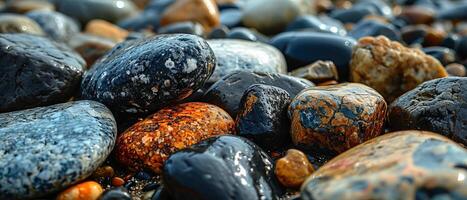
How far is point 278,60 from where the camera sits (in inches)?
194

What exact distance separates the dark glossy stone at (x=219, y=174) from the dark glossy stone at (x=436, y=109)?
3.87ft

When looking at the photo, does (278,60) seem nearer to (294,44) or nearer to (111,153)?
(294,44)

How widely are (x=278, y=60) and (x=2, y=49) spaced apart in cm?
245

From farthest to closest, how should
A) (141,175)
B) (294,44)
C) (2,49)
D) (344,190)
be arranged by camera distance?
(294,44) → (2,49) → (141,175) → (344,190)

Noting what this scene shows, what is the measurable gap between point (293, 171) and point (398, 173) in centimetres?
75

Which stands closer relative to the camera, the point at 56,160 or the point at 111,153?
the point at 56,160

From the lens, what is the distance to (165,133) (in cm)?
333

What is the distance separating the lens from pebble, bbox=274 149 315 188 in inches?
115

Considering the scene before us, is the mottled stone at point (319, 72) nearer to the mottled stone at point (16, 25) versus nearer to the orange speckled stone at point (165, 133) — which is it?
the orange speckled stone at point (165, 133)

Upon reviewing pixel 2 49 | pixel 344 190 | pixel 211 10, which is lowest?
pixel 211 10

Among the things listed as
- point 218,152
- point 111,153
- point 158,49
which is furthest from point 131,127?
point 218,152

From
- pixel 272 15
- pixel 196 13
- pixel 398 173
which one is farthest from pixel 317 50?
pixel 196 13

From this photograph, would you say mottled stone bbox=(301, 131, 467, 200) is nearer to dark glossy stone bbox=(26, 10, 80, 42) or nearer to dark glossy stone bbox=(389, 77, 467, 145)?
dark glossy stone bbox=(389, 77, 467, 145)

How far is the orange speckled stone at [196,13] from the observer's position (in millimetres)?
8320
